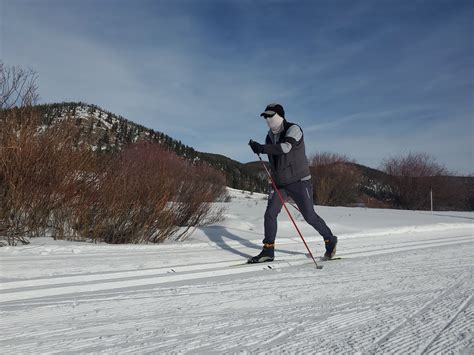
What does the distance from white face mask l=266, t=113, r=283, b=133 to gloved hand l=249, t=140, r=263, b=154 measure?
1.09 ft

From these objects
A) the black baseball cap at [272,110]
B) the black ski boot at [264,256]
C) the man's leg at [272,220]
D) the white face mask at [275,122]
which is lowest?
the black ski boot at [264,256]

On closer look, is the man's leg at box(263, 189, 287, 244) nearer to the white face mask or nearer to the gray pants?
the gray pants

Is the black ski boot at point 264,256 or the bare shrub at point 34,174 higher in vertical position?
the bare shrub at point 34,174

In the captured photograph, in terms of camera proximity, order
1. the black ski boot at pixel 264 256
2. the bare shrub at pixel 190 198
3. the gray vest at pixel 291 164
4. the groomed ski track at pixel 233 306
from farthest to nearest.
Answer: the bare shrub at pixel 190 198 → the gray vest at pixel 291 164 → the black ski boot at pixel 264 256 → the groomed ski track at pixel 233 306

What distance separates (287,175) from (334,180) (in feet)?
82.3

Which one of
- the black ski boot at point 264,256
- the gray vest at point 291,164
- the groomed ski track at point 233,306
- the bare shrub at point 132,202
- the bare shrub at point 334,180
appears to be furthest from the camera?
the bare shrub at point 334,180

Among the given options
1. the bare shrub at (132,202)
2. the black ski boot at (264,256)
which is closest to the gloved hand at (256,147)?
the black ski boot at (264,256)

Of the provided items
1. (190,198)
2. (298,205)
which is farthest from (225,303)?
(190,198)

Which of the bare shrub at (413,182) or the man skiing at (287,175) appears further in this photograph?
the bare shrub at (413,182)

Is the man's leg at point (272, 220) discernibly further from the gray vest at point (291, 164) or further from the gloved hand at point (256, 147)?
the gloved hand at point (256, 147)

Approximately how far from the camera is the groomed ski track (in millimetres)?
1784

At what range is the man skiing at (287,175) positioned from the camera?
4.44 metres

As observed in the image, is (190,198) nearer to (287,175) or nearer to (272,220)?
(272,220)

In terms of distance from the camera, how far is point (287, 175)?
4.52 metres
